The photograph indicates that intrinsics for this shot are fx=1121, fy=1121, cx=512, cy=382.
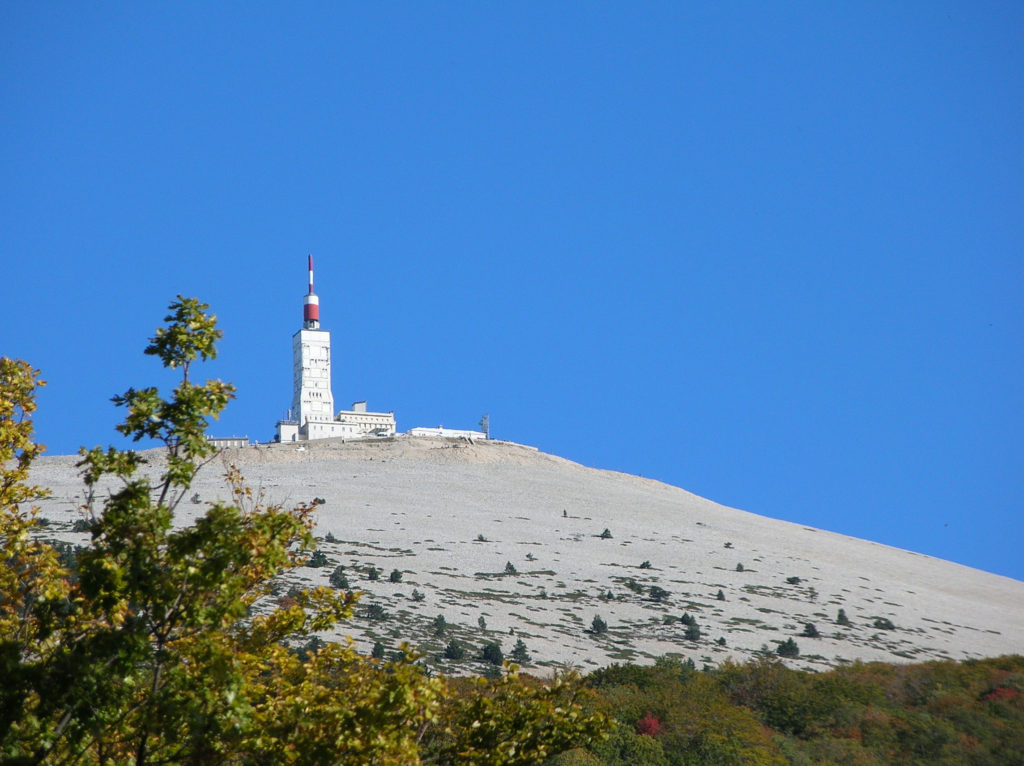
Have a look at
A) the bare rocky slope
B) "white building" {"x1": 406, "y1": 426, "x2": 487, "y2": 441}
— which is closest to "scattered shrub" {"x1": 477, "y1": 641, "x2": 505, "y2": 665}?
the bare rocky slope

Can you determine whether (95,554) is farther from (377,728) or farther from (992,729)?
(992,729)

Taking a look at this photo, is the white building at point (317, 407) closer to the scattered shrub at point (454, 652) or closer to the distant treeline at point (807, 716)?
the scattered shrub at point (454, 652)

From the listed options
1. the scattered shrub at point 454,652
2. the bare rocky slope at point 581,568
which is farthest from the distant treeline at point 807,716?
the bare rocky slope at point 581,568

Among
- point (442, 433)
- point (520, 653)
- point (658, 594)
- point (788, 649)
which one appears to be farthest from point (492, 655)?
point (442, 433)

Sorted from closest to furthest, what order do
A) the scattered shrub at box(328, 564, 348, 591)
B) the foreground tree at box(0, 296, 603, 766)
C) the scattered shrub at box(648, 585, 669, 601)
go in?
the foreground tree at box(0, 296, 603, 766), the scattered shrub at box(328, 564, 348, 591), the scattered shrub at box(648, 585, 669, 601)

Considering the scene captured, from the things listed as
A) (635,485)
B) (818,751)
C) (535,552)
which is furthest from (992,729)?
(635,485)

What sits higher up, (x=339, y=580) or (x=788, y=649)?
(x=339, y=580)

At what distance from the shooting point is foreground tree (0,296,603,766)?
9.30 meters

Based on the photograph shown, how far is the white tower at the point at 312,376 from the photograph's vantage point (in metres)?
140

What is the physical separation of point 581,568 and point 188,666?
63.1m

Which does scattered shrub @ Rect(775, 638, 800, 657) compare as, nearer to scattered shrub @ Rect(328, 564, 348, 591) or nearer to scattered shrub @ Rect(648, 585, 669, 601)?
scattered shrub @ Rect(648, 585, 669, 601)

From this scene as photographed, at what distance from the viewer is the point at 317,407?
140 m

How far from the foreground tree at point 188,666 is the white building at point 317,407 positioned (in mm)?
123088

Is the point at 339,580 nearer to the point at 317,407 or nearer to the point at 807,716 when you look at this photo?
the point at 807,716
